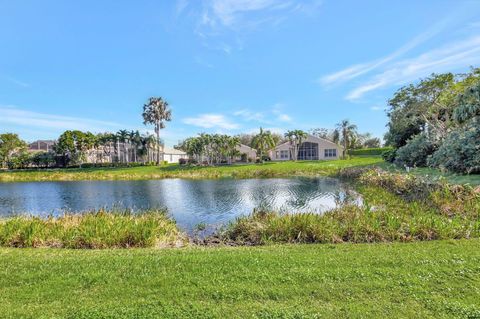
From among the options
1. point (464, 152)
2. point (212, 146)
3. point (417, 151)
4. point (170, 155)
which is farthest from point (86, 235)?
point (170, 155)

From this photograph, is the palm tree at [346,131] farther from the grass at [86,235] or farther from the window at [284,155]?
the grass at [86,235]

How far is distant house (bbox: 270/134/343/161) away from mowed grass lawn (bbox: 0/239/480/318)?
5899 cm

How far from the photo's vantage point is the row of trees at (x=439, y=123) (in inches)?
674

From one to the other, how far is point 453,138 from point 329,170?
826 inches

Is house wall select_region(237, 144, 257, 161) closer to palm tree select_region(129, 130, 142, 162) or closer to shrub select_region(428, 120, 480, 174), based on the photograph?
palm tree select_region(129, 130, 142, 162)

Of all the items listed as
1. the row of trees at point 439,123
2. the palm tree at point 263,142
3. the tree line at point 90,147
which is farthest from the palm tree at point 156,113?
the row of trees at point 439,123

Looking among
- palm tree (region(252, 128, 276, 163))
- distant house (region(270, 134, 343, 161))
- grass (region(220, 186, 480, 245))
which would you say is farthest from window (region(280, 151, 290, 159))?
grass (region(220, 186, 480, 245))

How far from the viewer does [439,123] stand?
29312mm

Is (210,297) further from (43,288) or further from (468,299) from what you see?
(468,299)

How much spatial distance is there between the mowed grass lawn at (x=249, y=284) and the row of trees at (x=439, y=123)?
13.6 m

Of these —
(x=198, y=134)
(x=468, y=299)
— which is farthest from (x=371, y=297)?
(x=198, y=134)

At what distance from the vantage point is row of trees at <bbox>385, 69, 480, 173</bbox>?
1712cm

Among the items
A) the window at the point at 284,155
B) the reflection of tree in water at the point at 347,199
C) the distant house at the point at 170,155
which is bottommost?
the reflection of tree in water at the point at 347,199

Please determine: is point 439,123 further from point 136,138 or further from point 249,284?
point 136,138
